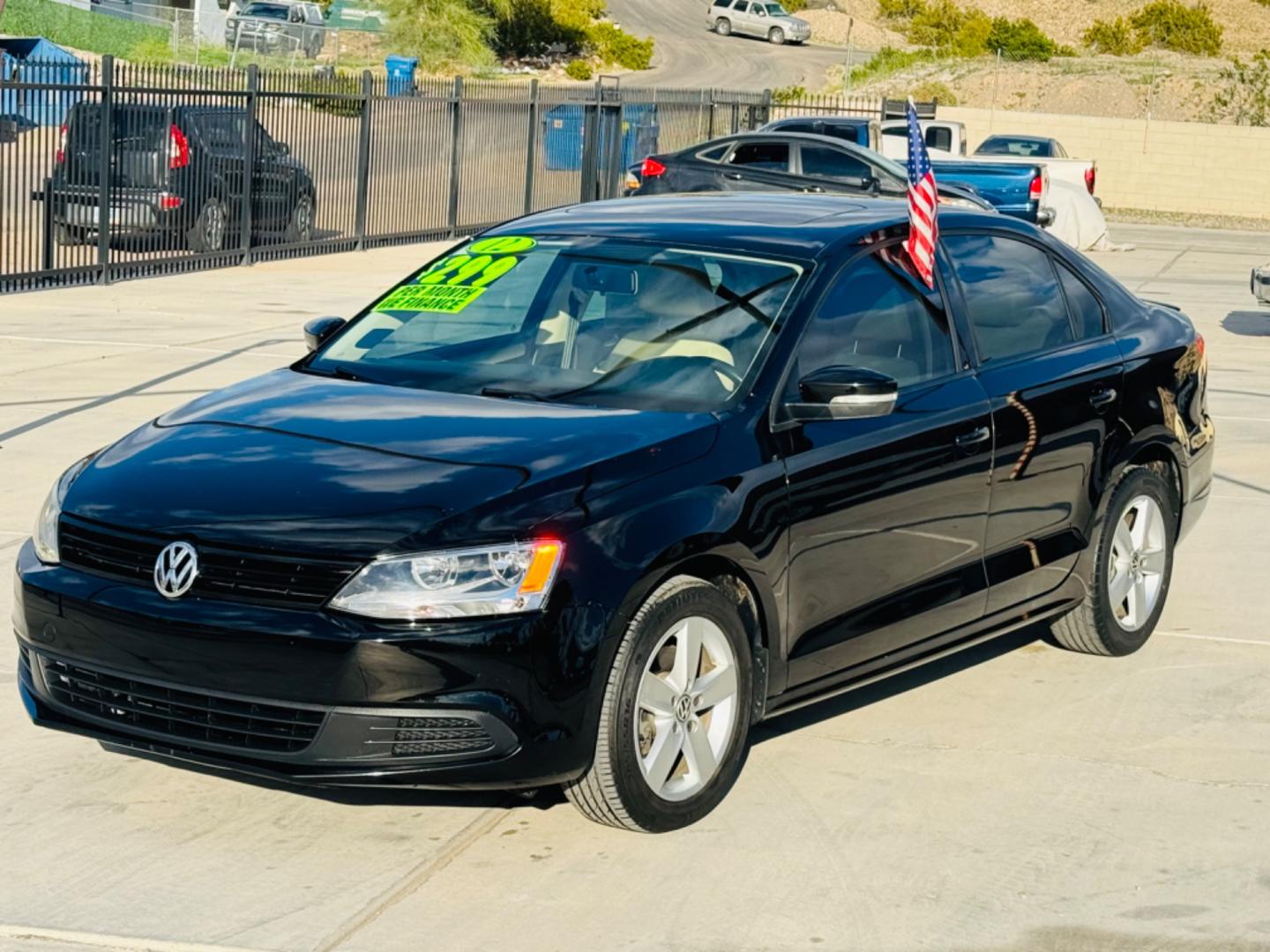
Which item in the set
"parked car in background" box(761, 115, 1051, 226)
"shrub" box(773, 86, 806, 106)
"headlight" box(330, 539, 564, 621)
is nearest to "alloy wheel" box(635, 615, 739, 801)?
"headlight" box(330, 539, 564, 621)

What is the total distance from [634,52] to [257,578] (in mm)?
68884

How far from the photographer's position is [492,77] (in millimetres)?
63031

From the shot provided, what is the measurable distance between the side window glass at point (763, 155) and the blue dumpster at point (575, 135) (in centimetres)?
497

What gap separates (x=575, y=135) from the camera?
28875mm

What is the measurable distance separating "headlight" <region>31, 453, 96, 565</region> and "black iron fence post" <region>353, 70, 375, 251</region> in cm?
1781

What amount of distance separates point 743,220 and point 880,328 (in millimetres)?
618

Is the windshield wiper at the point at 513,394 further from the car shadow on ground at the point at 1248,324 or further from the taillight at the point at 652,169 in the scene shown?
the taillight at the point at 652,169

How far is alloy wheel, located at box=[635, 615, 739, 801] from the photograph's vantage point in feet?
16.6

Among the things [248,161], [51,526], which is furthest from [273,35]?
[51,526]

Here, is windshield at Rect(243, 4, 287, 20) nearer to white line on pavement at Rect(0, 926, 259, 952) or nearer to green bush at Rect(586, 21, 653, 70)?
green bush at Rect(586, 21, 653, 70)

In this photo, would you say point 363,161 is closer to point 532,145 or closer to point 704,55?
point 532,145

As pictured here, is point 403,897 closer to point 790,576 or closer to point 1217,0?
point 790,576

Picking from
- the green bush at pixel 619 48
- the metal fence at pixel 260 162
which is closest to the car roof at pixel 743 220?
the metal fence at pixel 260 162

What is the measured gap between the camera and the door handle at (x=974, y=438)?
6117mm
